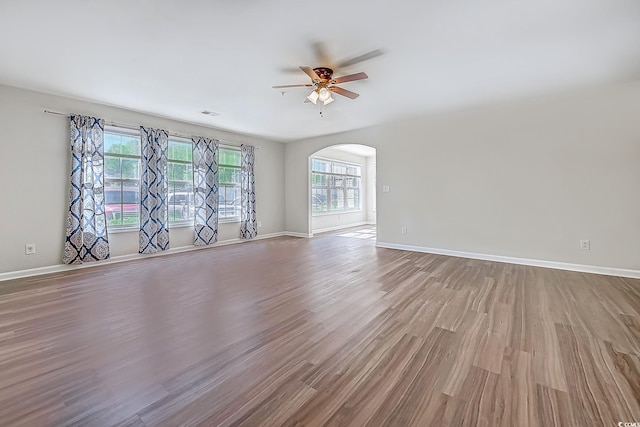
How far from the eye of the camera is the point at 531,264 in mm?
4336

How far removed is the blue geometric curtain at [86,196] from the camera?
417cm

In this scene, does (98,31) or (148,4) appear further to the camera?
(98,31)

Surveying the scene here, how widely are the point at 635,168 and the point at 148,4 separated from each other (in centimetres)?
578

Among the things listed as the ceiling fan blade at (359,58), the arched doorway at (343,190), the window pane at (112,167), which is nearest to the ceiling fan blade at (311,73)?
the ceiling fan blade at (359,58)

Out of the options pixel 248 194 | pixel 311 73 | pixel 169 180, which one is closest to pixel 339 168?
pixel 248 194

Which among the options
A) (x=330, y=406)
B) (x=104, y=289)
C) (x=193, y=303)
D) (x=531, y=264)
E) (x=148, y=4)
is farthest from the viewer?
(x=531, y=264)

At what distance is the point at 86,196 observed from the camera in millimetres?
4273

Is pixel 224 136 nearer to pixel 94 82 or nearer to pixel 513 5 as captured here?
pixel 94 82

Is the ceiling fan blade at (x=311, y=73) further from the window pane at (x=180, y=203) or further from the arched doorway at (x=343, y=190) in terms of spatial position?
the arched doorway at (x=343, y=190)

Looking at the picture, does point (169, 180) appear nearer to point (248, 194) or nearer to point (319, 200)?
point (248, 194)

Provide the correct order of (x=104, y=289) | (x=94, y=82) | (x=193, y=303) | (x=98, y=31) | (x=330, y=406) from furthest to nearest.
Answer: (x=94, y=82), (x=104, y=289), (x=193, y=303), (x=98, y=31), (x=330, y=406)

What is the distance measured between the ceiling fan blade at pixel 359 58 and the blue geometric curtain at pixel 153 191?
148 inches

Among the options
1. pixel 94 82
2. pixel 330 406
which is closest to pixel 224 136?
pixel 94 82

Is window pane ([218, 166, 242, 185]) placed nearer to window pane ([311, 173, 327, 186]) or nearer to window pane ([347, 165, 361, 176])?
window pane ([311, 173, 327, 186])
